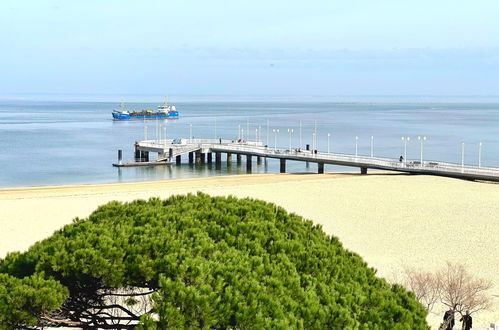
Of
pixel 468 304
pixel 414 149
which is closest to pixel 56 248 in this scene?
pixel 468 304

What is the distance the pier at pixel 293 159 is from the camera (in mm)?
44875

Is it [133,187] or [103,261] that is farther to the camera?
[133,187]

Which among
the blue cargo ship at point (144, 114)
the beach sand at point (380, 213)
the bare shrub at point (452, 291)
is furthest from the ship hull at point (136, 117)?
the bare shrub at point (452, 291)

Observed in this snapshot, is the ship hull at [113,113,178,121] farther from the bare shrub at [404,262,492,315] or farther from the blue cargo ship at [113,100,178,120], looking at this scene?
the bare shrub at [404,262,492,315]

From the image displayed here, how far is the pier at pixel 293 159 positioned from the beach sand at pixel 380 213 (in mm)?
1515

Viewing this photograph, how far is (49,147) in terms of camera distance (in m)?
80.9

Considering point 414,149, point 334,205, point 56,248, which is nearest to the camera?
point 56,248

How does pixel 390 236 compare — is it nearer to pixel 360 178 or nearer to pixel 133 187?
pixel 360 178

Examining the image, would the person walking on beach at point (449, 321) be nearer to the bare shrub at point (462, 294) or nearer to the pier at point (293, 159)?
the bare shrub at point (462, 294)

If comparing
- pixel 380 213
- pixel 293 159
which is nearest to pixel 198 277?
pixel 380 213

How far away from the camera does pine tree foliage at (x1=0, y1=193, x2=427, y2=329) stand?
323 inches

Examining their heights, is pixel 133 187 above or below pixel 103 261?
below

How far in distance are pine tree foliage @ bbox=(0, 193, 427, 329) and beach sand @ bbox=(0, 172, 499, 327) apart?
7.22 meters

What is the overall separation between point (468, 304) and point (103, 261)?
996cm
